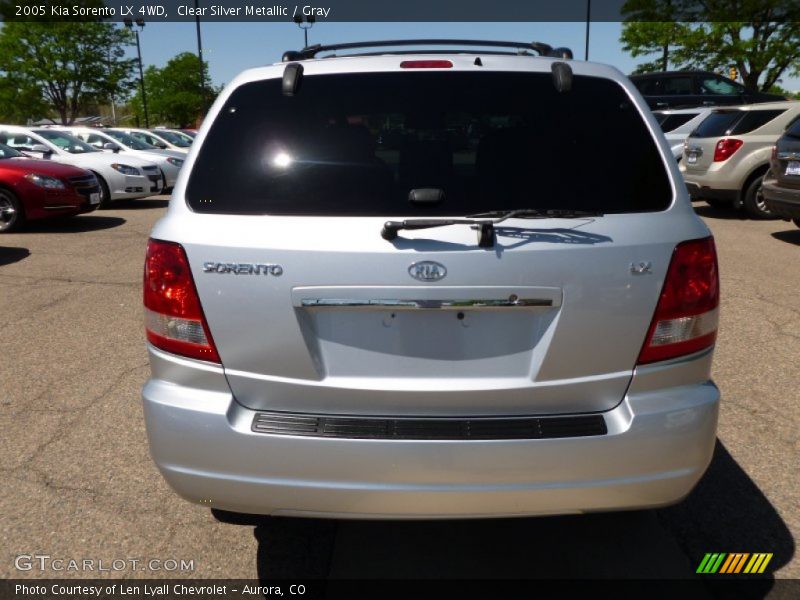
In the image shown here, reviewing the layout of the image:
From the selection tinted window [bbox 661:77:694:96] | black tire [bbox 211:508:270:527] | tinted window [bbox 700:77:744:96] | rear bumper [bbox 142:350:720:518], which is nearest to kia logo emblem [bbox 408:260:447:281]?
rear bumper [bbox 142:350:720:518]

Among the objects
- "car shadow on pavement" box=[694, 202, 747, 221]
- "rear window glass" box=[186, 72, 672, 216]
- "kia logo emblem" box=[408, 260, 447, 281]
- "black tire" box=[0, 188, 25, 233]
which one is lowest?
"car shadow on pavement" box=[694, 202, 747, 221]

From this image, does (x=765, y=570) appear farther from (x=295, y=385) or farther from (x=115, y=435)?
(x=115, y=435)

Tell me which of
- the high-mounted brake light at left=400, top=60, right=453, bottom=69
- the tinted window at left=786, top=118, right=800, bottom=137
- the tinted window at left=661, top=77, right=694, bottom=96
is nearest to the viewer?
the high-mounted brake light at left=400, top=60, right=453, bottom=69

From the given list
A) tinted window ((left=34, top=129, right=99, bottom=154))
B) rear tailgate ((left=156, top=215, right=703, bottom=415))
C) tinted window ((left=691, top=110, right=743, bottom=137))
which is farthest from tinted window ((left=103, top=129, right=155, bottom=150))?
rear tailgate ((left=156, top=215, right=703, bottom=415))

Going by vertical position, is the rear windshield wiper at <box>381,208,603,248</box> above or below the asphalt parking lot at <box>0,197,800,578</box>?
above

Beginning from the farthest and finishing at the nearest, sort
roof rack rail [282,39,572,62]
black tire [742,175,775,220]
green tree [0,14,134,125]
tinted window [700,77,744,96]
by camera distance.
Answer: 1. green tree [0,14,134,125]
2. tinted window [700,77,744,96]
3. black tire [742,175,775,220]
4. roof rack rail [282,39,572,62]

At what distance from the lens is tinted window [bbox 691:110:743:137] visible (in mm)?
11836

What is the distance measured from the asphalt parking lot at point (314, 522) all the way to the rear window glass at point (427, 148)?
4.64 ft

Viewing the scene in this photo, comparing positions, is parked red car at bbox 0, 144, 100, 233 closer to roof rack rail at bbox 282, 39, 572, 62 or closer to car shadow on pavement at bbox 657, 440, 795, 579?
roof rack rail at bbox 282, 39, 572, 62

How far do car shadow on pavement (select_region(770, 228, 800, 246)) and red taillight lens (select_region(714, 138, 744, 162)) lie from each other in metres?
1.55

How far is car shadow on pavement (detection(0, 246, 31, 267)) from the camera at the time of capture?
9.06m

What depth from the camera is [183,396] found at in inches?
92.5

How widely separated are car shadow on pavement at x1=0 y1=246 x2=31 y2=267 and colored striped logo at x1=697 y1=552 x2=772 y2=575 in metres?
8.63

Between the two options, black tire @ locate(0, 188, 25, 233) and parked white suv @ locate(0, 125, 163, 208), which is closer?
black tire @ locate(0, 188, 25, 233)
